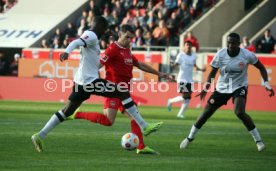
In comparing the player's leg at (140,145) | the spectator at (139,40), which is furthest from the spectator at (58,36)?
the player's leg at (140,145)

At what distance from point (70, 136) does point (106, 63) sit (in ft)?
9.61

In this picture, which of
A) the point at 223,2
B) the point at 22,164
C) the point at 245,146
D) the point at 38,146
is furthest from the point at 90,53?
the point at 223,2

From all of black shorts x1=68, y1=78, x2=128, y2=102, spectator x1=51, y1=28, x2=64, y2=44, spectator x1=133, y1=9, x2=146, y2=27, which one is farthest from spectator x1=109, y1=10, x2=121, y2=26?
black shorts x1=68, y1=78, x2=128, y2=102

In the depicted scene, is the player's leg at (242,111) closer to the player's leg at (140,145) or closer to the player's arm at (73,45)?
the player's leg at (140,145)

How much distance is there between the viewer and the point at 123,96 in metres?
15.2

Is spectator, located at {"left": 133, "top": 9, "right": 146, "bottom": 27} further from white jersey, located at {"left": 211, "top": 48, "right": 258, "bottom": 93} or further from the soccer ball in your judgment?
the soccer ball

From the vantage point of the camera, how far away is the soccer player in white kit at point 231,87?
1661cm

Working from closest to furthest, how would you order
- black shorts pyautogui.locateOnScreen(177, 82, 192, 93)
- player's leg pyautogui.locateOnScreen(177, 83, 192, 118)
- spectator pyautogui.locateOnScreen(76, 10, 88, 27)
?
player's leg pyautogui.locateOnScreen(177, 83, 192, 118) < black shorts pyautogui.locateOnScreen(177, 82, 192, 93) < spectator pyautogui.locateOnScreen(76, 10, 88, 27)

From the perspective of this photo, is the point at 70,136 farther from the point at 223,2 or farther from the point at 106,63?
the point at 223,2

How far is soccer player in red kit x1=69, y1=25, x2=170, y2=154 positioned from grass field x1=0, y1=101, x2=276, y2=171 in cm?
55

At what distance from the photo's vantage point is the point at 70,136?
1838 centimetres

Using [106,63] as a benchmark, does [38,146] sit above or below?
below

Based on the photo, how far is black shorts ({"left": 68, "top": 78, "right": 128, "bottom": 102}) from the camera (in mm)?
15078

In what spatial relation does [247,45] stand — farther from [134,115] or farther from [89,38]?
[89,38]
